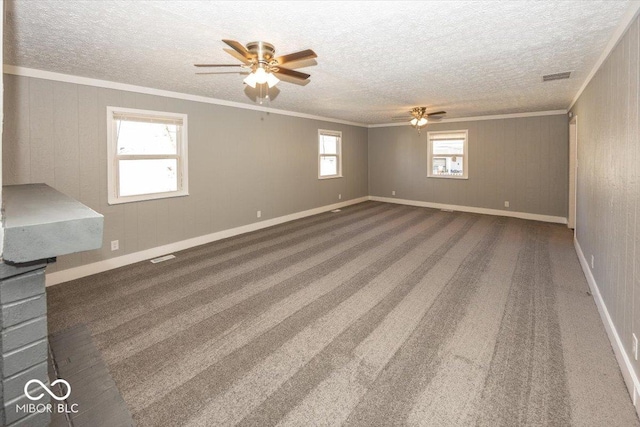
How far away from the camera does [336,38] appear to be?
2.75 m

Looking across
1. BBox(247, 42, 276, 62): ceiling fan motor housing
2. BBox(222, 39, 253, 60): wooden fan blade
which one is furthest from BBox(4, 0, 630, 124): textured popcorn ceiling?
BBox(222, 39, 253, 60): wooden fan blade

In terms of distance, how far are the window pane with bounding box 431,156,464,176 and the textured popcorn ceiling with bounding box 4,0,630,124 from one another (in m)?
3.86

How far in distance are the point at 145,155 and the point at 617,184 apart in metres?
5.37

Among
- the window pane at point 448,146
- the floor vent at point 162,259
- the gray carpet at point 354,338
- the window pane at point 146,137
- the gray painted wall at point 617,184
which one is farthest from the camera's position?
the window pane at point 448,146

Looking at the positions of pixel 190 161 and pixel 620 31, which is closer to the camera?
pixel 620 31

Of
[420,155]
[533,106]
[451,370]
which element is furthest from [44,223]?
[420,155]

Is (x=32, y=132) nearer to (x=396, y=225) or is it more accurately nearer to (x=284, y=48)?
(x=284, y=48)

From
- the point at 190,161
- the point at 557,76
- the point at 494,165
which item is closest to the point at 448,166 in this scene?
the point at 494,165

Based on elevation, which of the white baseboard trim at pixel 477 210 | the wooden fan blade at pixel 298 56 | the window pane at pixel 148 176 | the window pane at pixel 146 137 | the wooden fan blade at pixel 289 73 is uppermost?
the wooden fan blade at pixel 289 73

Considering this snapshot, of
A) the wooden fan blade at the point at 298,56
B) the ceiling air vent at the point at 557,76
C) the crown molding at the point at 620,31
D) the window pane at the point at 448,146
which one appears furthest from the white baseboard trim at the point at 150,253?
the crown molding at the point at 620,31

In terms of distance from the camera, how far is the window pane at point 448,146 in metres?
8.34

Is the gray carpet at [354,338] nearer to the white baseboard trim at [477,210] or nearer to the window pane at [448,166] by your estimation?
the white baseboard trim at [477,210]

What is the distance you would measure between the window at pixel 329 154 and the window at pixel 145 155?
381cm

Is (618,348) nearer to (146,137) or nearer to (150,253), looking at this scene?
(150,253)
